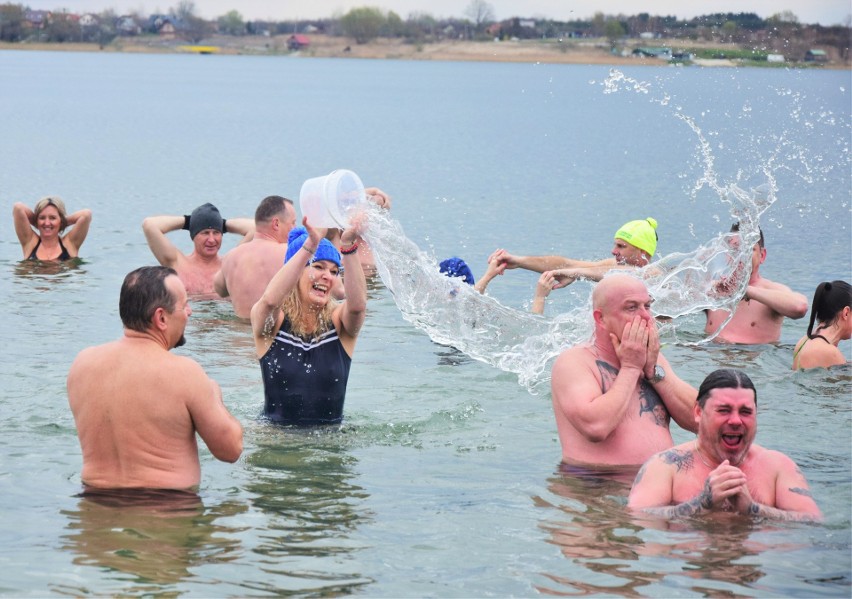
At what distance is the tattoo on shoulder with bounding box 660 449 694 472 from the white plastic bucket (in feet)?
8.79

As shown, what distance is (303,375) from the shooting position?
8352 millimetres

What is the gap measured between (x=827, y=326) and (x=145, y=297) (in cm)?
659

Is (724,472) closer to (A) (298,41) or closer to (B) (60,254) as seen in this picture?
(B) (60,254)

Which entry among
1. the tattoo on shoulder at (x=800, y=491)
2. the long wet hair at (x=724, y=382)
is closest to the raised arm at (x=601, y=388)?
the long wet hair at (x=724, y=382)

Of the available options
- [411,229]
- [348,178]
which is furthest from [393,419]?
[411,229]

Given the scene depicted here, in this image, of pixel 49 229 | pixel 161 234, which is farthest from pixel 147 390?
pixel 49 229

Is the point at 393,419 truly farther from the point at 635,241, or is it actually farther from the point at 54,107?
the point at 54,107

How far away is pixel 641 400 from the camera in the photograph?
7.32m

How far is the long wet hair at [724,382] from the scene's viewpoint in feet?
20.8

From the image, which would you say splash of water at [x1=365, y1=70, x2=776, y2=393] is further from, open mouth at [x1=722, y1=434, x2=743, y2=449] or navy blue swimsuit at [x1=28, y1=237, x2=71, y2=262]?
navy blue swimsuit at [x1=28, y1=237, x2=71, y2=262]

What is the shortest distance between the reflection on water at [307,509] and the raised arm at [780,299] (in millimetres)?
4799

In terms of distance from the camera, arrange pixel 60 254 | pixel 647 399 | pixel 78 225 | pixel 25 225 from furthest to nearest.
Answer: pixel 60 254
pixel 78 225
pixel 25 225
pixel 647 399

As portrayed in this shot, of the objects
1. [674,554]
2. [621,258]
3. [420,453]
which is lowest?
[420,453]

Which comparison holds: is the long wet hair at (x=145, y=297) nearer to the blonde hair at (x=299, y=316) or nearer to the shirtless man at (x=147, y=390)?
the shirtless man at (x=147, y=390)
